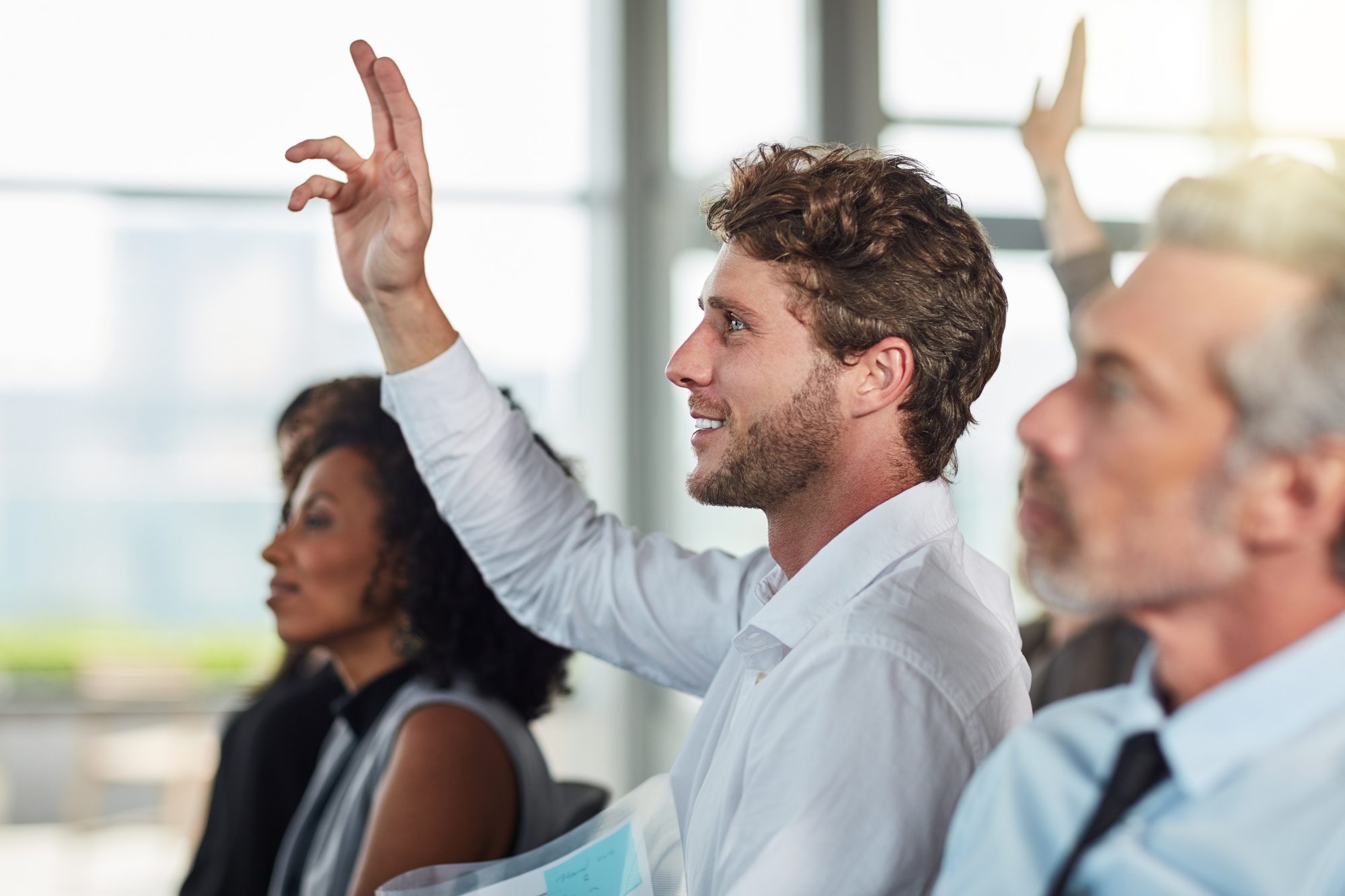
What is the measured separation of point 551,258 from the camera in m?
5.43

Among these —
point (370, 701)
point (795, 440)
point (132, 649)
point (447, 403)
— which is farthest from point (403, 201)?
point (132, 649)

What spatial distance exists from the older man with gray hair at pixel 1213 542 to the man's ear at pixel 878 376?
22.1 inches

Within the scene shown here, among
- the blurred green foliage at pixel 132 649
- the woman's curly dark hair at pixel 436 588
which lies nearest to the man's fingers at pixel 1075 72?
the woman's curly dark hair at pixel 436 588

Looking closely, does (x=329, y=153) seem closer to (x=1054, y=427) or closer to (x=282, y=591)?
(x=282, y=591)

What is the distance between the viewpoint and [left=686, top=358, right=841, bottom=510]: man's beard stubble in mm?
1350

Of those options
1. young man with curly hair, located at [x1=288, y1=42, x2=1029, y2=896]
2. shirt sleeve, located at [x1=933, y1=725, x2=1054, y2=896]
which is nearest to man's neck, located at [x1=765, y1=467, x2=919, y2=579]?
young man with curly hair, located at [x1=288, y1=42, x2=1029, y2=896]

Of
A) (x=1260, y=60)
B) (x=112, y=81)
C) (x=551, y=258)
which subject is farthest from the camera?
(x=551, y=258)

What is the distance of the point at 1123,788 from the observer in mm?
755

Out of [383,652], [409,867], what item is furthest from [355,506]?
[409,867]

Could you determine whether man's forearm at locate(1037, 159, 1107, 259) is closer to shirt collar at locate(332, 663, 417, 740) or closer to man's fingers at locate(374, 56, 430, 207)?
man's fingers at locate(374, 56, 430, 207)

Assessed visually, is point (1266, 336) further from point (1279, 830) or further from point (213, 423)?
point (213, 423)

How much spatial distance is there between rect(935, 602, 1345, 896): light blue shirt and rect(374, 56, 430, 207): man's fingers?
1193 mm

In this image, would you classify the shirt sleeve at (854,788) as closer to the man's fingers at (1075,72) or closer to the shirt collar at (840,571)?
the shirt collar at (840,571)

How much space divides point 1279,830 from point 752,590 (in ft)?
3.05
